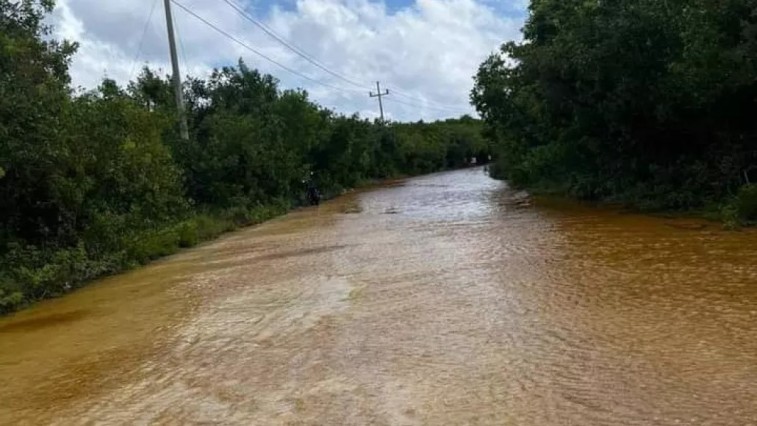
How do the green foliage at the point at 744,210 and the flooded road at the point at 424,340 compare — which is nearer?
the flooded road at the point at 424,340

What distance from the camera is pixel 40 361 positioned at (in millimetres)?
8648

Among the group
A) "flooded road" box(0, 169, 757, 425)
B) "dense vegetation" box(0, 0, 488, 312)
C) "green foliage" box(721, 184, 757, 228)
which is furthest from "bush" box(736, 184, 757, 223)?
"dense vegetation" box(0, 0, 488, 312)

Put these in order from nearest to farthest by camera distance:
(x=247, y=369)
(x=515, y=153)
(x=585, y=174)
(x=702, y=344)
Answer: (x=702, y=344)
(x=247, y=369)
(x=585, y=174)
(x=515, y=153)

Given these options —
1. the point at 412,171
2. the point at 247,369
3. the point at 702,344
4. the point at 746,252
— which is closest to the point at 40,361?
the point at 247,369

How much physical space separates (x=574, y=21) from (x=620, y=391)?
55.1ft

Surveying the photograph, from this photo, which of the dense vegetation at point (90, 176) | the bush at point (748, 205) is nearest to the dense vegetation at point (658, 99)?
the bush at point (748, 205)

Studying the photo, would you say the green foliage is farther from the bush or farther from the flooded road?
the flooded road

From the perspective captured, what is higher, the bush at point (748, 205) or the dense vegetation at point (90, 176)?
the dense vegetation at point (90, 176)

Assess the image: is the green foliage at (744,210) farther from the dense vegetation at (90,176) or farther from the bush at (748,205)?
the dense vegetation at (90,176)

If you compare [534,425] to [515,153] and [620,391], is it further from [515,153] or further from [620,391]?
[515,153]

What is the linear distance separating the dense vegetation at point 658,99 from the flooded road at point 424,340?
131 inches

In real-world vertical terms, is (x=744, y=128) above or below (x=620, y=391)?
above

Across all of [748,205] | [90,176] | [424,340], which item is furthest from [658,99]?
[90,176]

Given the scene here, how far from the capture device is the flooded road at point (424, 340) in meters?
5.46
